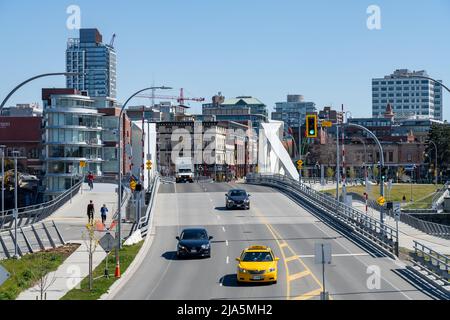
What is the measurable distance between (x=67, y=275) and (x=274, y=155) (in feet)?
281

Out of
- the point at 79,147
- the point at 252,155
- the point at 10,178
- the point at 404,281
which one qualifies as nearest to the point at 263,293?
the point at 404,281

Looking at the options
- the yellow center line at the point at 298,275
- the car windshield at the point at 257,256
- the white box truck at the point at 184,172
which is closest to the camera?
the car windshield at the point at 257,256

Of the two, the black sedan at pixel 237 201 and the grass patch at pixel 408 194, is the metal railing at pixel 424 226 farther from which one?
the grass patch at pixel 408 194

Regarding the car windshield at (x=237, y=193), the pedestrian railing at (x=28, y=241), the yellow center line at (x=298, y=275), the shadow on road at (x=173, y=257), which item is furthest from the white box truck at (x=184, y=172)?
the yellow center line at (x=298, y=275)

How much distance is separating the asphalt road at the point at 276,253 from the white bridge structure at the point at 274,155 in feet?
131

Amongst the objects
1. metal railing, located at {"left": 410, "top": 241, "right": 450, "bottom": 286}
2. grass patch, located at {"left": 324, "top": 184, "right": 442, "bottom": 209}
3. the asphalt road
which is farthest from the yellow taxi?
grass patch, located at {"left": 324, "top": 184, "right": 442, "bottom": 209}

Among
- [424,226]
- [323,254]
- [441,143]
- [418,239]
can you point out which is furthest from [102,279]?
[441,143]

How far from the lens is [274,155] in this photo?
383 ft

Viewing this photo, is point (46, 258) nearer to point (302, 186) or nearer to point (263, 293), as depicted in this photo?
point (263, 293)

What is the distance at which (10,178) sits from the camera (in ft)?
393

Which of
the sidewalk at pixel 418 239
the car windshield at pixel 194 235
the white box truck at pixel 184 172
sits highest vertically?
the white box truck at pixel 184 172

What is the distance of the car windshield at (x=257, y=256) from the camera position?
99.9ft

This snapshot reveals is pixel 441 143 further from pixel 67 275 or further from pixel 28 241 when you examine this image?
pixel 67 275
